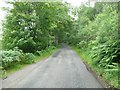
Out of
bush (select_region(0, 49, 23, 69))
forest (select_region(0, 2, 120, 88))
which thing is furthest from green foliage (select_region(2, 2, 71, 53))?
bush (select_region(0, 49, 23, 69))

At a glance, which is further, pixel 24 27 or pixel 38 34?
pixel 38 34

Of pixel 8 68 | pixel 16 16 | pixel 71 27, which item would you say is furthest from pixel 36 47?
pixel 71 27

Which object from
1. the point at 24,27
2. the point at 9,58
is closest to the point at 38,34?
the point at 24,27

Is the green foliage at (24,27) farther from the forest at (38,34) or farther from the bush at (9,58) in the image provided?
the bush at (9,58)

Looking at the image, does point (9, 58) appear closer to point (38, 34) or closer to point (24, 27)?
point (24, 27)

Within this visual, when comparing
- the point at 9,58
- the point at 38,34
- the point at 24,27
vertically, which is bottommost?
the point at 9,58

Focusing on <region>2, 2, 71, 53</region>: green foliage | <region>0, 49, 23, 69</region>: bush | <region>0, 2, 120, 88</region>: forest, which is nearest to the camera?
<region>0, 2, 120, 88</region>: forest

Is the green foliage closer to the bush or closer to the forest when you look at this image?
the forest

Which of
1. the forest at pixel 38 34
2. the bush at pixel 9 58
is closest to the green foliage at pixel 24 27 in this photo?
the forest at pixel 38 34

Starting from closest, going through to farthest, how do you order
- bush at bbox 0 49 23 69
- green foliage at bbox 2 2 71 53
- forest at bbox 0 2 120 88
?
forest at bbox 0 2 120 88
bush at bbox 0 49 23 69
green foliage at bbox 2 2 71 53

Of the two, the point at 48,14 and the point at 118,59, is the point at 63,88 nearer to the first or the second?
the point at 118,59

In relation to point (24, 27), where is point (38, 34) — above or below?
below

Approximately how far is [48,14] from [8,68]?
1257 cm

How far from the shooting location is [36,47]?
23312 mm
